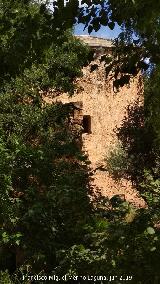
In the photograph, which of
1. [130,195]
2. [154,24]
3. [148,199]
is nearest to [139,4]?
[154,24]

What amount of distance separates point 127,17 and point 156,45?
1.15 ft

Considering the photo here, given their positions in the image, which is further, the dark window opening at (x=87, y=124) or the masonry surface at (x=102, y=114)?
the dark window opening at (x=87, y=124)

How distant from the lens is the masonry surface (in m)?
16.7

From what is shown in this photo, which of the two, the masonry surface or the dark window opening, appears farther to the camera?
the dark window opening

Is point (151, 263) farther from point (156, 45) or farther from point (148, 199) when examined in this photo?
point (156, 45)

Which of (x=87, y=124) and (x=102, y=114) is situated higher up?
(x=102, y=114)

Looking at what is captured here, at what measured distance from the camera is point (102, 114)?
17.8 metres

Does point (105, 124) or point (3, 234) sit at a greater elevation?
point (105, 124)

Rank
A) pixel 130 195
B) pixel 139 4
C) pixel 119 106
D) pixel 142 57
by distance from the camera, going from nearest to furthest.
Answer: pixel 139 4 < pixel 142 57 < pixel 130 195 < pixel 119 106

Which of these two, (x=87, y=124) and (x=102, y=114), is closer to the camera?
(x=87, y=124)

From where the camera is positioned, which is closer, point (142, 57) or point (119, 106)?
point (142, 57)

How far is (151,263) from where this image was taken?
4.00 meters

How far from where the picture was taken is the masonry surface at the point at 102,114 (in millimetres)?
16703

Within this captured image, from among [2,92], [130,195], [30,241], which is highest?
[2,92]
